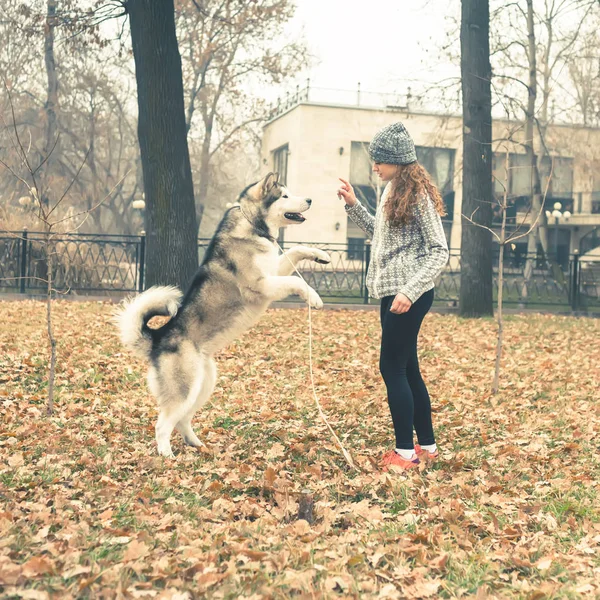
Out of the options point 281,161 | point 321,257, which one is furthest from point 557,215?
point 321,257

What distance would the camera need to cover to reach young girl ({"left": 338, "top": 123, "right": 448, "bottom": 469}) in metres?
4.60

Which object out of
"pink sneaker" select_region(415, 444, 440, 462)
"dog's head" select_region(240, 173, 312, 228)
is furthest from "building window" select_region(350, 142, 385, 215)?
"pink sneaker" select_region(415, 444, 440, 462)

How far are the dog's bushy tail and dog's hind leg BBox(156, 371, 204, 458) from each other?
37cm

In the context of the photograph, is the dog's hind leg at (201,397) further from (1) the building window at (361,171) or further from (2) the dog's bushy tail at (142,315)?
(1) the building window at (361,171)

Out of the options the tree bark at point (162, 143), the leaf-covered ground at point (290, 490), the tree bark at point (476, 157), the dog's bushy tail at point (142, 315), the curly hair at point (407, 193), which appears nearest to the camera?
the leaf-covered ground at point (290, 490)

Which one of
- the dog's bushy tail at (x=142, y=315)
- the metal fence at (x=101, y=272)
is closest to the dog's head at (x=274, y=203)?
the dog's bushy tail at (x=142, y=315)

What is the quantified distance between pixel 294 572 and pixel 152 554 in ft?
2.17

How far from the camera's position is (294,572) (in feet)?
10.4

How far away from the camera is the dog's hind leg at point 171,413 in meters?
5.02

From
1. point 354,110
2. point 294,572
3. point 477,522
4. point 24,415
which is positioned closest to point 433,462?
point 477,522

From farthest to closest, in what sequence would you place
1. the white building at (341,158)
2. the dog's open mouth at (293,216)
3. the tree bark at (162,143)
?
the white building at (341,158) → the tree bark at (162,143) → the dog's open mouth at (293,216)

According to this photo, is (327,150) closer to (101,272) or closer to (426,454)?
(101,272)

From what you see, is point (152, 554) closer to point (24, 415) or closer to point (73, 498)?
point (73, 498)

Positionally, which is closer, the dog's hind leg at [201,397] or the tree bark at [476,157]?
the dog's hind leg at [201,397]
